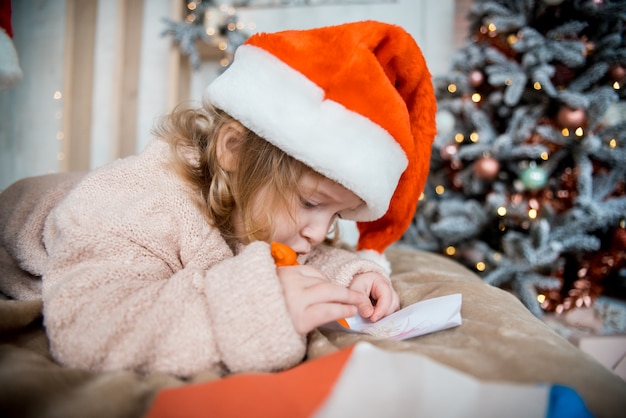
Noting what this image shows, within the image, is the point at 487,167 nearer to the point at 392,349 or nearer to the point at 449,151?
the point at 449,151

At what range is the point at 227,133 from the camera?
758 millimetres

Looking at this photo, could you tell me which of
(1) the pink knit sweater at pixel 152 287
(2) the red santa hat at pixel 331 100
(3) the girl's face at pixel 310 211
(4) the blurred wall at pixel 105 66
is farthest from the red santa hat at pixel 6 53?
(4) the blurred wall at pixel 105 66

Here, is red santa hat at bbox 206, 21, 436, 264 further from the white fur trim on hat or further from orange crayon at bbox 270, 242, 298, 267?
orange crayon at bbox 270, 242, 298, 267

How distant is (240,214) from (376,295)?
0.29 metres

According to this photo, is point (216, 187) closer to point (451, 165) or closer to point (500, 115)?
point (451, 165)

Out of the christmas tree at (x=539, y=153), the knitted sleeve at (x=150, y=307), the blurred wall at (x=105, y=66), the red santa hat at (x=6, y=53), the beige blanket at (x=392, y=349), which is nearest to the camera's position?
the beige blanket at (x=392, y=349)

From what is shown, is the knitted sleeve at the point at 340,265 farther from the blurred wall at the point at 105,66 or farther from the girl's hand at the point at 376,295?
the blurred wall at the point at 105,66

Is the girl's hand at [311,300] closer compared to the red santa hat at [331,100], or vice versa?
the girl's hand at [311,300]

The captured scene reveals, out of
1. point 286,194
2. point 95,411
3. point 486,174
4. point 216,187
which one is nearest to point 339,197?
point 286,194

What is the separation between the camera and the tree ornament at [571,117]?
1.32 m

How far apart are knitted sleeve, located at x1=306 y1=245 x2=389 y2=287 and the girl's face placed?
80 millimetres

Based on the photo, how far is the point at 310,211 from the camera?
0.76 meters

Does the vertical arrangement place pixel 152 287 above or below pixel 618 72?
below

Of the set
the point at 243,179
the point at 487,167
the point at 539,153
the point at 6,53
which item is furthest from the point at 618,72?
the point at 6,53
